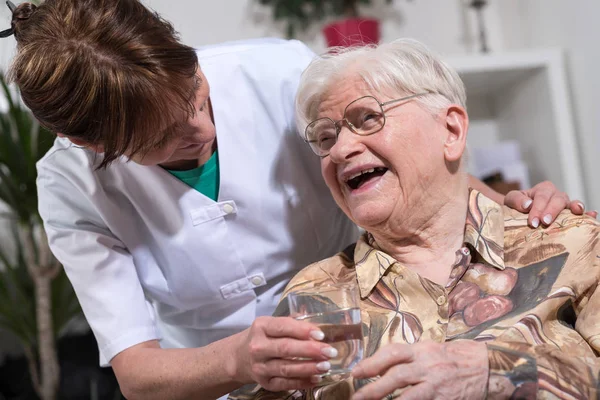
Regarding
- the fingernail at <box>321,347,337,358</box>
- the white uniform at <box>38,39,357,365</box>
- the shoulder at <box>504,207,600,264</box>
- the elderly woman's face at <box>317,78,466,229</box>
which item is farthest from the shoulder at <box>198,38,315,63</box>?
the fingernail at <box>321,347,337,358</box>

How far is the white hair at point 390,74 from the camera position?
1.46 metres

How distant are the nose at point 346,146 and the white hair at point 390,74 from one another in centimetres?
10

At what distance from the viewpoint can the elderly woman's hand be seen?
1.06 m

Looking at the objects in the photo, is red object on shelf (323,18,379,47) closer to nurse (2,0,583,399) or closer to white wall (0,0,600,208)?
white wall (0,0,600,208)

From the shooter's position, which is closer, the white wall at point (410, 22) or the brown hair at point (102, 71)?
the brown hair at point (102, 71)

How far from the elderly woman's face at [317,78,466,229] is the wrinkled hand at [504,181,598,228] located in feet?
0.61

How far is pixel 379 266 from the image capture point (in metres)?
1.45

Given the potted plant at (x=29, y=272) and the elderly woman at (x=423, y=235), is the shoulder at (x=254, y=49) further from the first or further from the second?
the potted plant at (x=29, y=272)

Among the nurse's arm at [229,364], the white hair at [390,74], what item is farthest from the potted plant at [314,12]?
the nurse's arm at [229,364]

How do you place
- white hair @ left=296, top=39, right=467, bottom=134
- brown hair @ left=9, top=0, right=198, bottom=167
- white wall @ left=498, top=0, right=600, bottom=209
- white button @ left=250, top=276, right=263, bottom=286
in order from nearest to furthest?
1. brown hair @ left=9, top=0, right=198, bottom=167
2. white hair @ left=296, top=39, right=467, bottom=134
3. white button @ left=250, top=276, right=263, bottom=286
4. white wall @ left=498, top=0, right=600, bottom=209

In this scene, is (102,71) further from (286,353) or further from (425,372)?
(425,372)

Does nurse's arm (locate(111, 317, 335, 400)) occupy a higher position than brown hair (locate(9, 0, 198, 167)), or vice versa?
brown hair (locate(9, 0, 198, 167))

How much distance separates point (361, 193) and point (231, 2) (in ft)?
6.81

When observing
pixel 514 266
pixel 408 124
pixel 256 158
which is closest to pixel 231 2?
pixel 256 158
